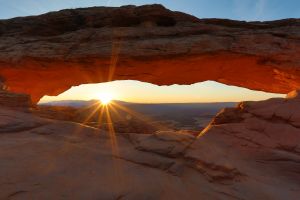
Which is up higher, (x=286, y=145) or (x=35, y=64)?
(x=35, y=64)

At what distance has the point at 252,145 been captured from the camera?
33.9 ft

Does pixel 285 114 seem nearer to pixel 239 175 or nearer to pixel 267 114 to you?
pixel 267 114

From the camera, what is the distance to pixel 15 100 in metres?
11.8

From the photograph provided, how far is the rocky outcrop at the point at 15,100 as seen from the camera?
11.6 meters

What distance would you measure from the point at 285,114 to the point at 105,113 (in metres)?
17.5

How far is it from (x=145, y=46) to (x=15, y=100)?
26.2 feet

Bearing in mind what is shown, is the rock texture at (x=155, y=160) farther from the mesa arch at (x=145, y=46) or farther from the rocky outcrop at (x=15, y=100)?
the mesa arch at (x=145, y=46)

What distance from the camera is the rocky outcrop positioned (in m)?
11.6

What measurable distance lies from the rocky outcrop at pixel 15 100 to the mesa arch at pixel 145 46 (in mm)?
4482

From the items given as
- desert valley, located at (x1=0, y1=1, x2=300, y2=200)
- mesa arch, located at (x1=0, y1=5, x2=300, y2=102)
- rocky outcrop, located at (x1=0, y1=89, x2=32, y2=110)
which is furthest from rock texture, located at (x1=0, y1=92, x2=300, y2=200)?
mesa arch, located at (x1=0, y1=5, x2=300, y2=102)

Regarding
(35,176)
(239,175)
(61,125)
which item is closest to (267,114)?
(239,175)

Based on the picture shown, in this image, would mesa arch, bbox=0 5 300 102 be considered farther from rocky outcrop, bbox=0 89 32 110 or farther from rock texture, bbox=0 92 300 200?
rock texture, bbox=0 92 300 200

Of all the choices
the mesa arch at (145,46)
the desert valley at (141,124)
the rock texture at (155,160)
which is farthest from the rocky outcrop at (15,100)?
the mesa arch at (145,46)

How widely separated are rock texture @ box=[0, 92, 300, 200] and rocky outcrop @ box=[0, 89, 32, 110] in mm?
1174
